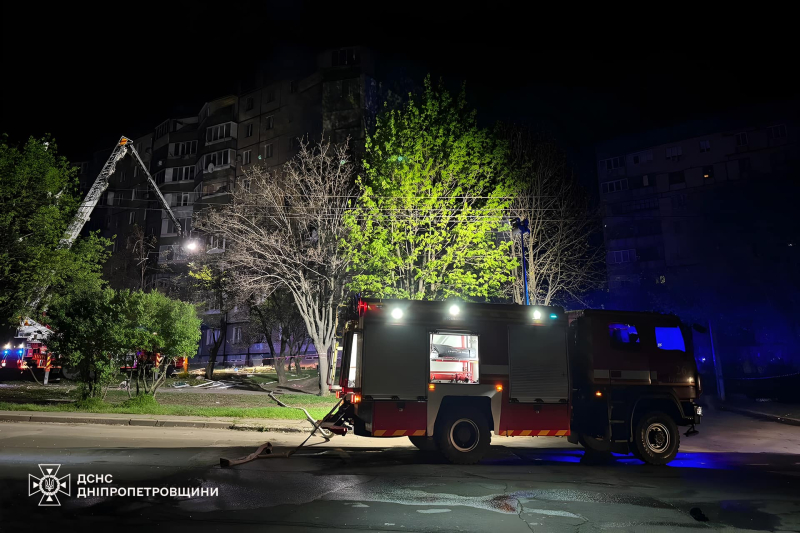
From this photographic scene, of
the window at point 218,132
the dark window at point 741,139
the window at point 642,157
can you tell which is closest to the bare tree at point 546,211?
the window at point 642,157

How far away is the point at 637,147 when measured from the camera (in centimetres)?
5619

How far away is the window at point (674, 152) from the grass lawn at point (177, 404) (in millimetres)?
50868

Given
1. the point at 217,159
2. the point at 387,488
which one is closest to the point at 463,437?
the point at 387,488

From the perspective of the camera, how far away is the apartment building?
3541cm

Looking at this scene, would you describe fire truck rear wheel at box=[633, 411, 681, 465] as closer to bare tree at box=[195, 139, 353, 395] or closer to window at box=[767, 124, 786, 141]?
bare tree at box=[195, 139, 353, 395]

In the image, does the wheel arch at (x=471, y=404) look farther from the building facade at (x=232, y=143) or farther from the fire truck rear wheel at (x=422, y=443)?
the building facade at (x=232, y=143)

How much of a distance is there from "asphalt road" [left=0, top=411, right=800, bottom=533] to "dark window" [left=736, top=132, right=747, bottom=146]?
1991 inches

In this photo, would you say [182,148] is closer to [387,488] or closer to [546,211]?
[546,211]

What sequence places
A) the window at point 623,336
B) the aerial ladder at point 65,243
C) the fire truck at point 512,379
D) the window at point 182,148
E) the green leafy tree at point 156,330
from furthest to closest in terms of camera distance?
the window at point 182,148 → the aerial ladder at point 65,243 → the green leafy tree at point 156,330 → the window at point 623,336 → the fire truck at point 512,379

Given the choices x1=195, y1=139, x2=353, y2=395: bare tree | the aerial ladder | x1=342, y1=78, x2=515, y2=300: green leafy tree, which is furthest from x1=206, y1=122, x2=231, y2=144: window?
x1=342, y1=78, x2=515, y2=300: green leafy tree

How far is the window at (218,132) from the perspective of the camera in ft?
182

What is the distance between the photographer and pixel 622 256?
184ft

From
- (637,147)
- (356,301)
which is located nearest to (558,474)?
(356,301)

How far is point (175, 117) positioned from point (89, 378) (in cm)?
5911
